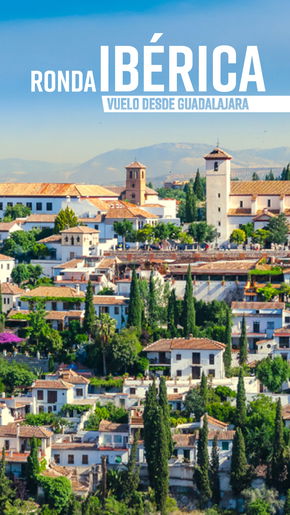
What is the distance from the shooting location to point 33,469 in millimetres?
31234

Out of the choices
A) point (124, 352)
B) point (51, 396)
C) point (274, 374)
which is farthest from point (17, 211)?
point (274, 374)

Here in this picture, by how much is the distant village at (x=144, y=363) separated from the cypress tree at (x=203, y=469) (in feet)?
0.13

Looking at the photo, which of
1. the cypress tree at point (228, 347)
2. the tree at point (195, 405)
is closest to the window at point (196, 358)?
the cypress tree at point (228, 347)

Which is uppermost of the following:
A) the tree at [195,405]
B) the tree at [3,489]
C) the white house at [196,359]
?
the white house at [196,359]

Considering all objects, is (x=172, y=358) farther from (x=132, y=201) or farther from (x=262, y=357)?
(x=132, y=201)

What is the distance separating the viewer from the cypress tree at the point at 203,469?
30938 mm

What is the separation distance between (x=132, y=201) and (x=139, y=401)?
2498cm

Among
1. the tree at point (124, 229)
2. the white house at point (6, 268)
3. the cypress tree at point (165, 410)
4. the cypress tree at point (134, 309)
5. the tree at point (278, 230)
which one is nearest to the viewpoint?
the cypress tree at point (165, 410)

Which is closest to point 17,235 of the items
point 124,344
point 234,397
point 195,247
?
point 195,247

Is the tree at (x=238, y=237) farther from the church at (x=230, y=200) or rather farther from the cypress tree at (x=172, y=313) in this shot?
the cypress tree at (x=172, y=313)

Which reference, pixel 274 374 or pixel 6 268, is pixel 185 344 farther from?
pixel 6 268

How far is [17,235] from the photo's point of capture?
1918 inches

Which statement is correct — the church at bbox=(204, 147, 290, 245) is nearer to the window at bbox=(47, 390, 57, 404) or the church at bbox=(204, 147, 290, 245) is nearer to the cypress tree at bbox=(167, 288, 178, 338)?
the cypress tree at bbox=(167, 288, 178, 338)

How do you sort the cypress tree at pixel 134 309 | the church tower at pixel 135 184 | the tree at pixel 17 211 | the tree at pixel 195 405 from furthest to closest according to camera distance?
the church tower at pixel 135 184
the tree at pixel 17 211
the cypress tree at pixel 134 309
the tree at pixel 195 405
